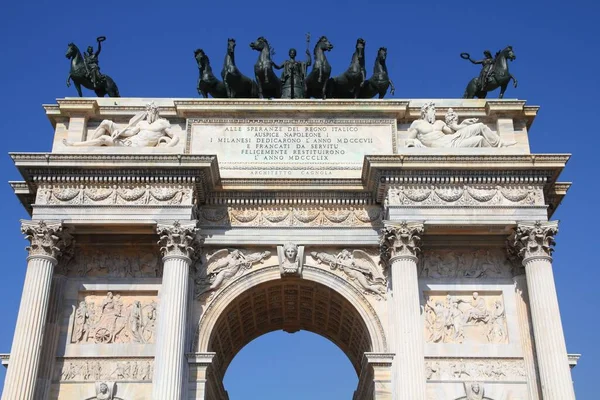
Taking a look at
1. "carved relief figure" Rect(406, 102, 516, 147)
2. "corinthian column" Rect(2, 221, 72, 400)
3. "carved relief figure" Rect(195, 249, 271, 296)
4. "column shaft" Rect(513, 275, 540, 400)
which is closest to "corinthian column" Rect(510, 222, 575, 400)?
"column shaft" Rect(513, 275, 540, 400)

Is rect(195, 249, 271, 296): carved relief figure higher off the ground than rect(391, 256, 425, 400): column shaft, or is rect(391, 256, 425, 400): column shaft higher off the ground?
rect(195, 249, 271, 296): carved relief figure

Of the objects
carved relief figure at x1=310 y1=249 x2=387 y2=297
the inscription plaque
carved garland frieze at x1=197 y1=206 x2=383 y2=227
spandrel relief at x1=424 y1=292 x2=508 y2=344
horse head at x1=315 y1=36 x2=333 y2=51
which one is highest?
horse head at x1=315 y1=36 x2=333 y2=51

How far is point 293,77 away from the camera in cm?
2834

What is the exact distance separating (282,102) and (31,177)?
8256 millimetres

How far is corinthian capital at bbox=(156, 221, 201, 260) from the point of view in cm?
2331

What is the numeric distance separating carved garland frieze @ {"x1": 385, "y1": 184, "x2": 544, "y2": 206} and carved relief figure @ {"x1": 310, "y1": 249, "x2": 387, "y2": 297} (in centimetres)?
199

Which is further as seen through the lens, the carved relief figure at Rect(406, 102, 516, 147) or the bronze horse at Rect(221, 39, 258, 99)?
the bronze horse at Rect(221, 39, 258, 99)

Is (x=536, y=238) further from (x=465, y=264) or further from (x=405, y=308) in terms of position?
(x=405, y=308)

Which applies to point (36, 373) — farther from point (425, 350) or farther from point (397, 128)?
point (397, 128)

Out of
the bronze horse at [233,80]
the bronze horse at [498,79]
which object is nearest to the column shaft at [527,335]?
the bronze horse at [498,79]

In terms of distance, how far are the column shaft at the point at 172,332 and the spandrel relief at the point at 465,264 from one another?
7124mm

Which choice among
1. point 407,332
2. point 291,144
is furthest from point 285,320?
point 407,332

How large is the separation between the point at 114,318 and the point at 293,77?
34.0 ft

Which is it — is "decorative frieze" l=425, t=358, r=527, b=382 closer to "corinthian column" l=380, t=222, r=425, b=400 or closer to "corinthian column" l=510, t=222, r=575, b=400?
"corinthian column" l=380, t=222, r=425, b=400
